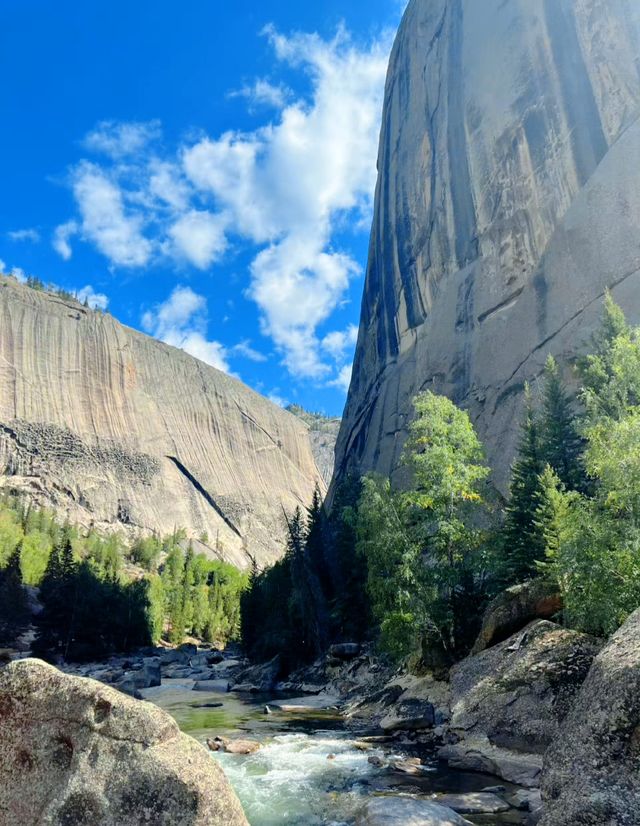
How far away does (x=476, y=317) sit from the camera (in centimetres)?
4888

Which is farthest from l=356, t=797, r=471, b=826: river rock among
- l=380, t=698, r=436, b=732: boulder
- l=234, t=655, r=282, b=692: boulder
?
l=234, t=655, r=282, b=692: boulder

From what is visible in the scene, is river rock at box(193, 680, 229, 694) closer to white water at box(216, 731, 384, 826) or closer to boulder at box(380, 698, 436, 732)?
boulder at box(380, 698, 436, 732)

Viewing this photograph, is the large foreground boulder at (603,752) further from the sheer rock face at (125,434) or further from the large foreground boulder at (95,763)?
the sheer rock face at (125,434)

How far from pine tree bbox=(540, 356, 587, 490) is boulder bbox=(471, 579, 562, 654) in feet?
29.4

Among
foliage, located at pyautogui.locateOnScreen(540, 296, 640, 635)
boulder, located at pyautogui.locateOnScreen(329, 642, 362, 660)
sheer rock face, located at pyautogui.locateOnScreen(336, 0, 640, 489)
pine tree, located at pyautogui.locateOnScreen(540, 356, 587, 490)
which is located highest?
sheer rock face, located at pyautogui.locateOnScreen(336, 0, 640, 489)

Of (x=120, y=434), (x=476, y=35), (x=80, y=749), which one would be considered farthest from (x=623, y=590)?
(x=120, y=434)

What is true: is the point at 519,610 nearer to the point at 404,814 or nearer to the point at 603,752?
the point at 404,814

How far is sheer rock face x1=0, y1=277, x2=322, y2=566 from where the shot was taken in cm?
11619

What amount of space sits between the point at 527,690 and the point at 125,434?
397 feet

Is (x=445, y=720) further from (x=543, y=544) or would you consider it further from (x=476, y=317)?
(x=476, y=317)

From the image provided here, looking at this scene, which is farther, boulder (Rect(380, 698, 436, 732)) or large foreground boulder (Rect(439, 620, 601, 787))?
boulder (Rect(380, 698, 436, 732))

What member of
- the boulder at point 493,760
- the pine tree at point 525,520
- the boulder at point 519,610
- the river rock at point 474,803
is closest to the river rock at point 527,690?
the boulder at point 493,760

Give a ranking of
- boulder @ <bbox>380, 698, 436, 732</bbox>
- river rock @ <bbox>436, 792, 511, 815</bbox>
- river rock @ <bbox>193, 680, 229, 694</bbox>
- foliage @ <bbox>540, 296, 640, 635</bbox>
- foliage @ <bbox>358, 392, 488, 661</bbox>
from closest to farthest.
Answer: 1. river rock @ <bbox>436, 792, 511, 815</bbox>
2. foliage @ <bbox>540, 296, 640, 635</bbox>
3. boulder @ <bbox>380, 698, 436, 732</bbox>
4. foliage @ <bbox>358, 392, 488, 661</bbox>
5. river rock @ <bbox>193, 680, 229, 694</bbox>

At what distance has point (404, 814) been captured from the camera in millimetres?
8320
